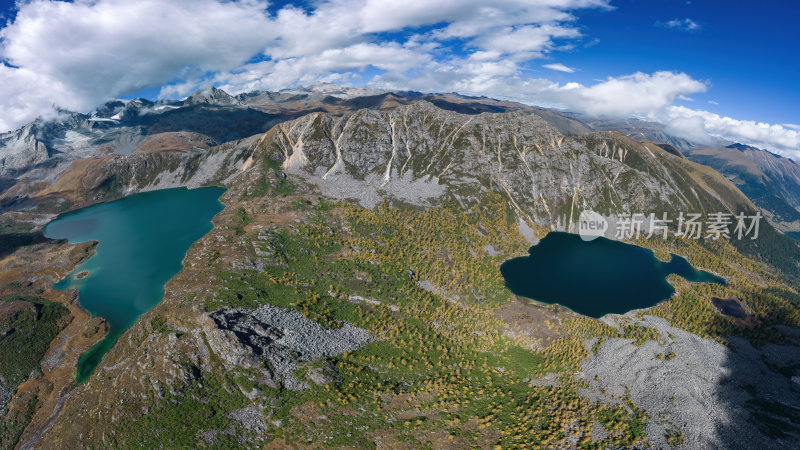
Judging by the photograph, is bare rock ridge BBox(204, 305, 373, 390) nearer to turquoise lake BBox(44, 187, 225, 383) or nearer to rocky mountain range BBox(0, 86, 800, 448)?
rocky mountain range BBox(0, 86, 800, 448)

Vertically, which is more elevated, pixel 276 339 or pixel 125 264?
pixel 276 339

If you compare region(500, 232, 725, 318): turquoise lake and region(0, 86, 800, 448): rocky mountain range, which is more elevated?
region(500, 232, 725, 318): turquoise lake

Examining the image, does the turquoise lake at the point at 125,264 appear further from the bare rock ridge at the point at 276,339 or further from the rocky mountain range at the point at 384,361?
the bare rock ridge at the point at 276,339

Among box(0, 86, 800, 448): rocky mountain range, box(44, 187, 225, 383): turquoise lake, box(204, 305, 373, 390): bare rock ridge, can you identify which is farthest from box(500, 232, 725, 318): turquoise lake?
box(44, 187, 225, 383): turquoise lake

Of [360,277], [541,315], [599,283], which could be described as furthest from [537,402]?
[599,283]

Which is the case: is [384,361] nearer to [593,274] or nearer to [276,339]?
[276,339]

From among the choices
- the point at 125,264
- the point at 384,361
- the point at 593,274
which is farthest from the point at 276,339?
the point at 593,274

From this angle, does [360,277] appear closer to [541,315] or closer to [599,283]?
[541,315]
